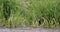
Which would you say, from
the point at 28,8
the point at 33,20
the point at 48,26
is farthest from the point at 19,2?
the point at 48,26

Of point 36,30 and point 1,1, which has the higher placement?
point 1,1

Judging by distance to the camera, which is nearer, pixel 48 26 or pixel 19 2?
pixel 48 26

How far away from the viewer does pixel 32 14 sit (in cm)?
445

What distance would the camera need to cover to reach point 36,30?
13.6ft

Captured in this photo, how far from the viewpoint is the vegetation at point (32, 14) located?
439cm

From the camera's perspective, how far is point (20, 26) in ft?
14.3

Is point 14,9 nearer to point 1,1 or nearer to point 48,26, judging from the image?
point 1,1

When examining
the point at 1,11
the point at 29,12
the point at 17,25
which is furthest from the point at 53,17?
the point at 1,11

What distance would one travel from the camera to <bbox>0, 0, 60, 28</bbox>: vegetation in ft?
14.4

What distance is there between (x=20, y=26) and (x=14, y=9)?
1.62 feet

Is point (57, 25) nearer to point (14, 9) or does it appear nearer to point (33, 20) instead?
point (33, 20)

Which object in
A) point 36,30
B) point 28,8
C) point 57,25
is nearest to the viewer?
point 36,30

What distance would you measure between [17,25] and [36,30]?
18.6 inches

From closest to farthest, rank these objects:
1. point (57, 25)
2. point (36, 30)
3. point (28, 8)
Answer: point (36, 30), point (57, 25), point (28, 8)
